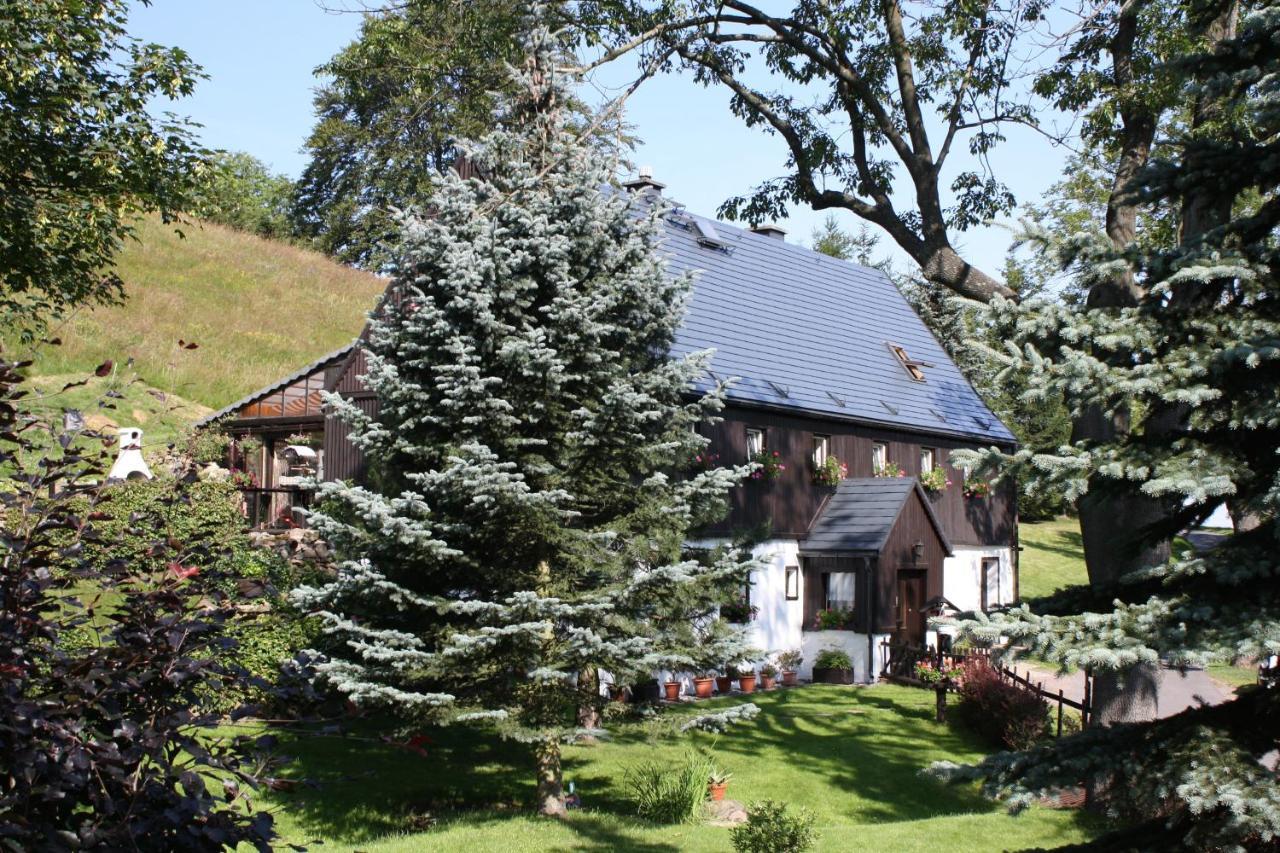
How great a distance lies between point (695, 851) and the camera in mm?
11188

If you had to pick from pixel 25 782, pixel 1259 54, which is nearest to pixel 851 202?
pixel 1259 54

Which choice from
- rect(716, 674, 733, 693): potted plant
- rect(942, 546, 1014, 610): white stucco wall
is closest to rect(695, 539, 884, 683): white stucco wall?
rect(716, 674, 733, 693): potted plant


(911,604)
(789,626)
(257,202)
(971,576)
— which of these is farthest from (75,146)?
(257,202)

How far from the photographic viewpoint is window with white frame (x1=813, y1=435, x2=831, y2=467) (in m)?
25.6

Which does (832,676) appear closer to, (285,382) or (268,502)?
(268,502)

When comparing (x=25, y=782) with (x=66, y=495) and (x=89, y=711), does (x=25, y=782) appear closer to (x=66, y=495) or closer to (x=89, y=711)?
(x=89, y=711)

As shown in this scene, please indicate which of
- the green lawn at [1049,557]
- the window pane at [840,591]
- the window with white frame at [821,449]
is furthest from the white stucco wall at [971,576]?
the green lawn at [1049,557]

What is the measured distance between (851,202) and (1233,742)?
9.83 metres

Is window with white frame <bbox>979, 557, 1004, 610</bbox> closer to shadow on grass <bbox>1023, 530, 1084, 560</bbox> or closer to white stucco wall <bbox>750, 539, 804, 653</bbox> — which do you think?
white stucco wall <bbox>750, 539, 804, 653</bbox>

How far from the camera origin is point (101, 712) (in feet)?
14.9

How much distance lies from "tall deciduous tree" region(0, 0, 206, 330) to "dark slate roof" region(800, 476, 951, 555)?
15128mm

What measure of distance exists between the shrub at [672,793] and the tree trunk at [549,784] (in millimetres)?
1031

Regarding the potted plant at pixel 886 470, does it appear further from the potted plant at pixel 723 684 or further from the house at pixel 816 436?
the potted plant at pixel 723 684

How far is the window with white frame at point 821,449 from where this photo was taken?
83.9 feet
